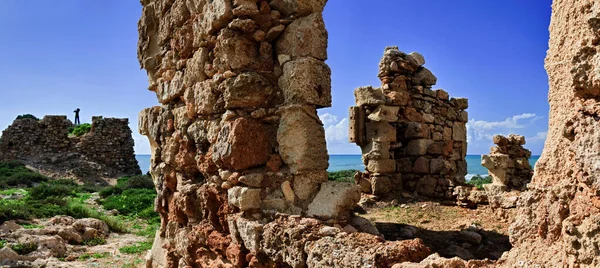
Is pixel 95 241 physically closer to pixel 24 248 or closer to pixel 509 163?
pixel 24 248

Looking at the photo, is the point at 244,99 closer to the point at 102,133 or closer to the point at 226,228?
the point at 226,228

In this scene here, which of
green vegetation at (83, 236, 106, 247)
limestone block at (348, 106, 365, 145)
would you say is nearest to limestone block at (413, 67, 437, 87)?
limestone block at (348, 106, 365, 145)

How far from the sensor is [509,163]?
844cm

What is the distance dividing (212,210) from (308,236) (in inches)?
51.3

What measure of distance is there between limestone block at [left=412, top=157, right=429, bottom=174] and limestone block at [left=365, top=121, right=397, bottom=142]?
665 mm

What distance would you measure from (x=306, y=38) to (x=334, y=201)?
1.23m

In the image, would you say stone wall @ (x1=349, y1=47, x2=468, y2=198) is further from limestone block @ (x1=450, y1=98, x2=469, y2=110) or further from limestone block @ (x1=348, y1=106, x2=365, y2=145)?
limestone block @ (x1=450, y1=98, x2=469, y2=110)

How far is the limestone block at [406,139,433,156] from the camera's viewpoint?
29.4 feet

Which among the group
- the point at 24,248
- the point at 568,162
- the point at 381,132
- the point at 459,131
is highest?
the point at 459,131

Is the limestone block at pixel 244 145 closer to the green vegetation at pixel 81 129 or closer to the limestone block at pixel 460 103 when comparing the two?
the limestone block at pixel 460 103

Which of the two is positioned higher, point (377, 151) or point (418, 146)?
point (418, 146)

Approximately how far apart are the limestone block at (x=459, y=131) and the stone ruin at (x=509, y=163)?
1474mm

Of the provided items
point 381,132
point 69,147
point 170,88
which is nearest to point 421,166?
point 381,132

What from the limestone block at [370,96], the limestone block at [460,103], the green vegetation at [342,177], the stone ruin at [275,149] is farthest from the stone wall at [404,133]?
the stone ruin at [275,149]
